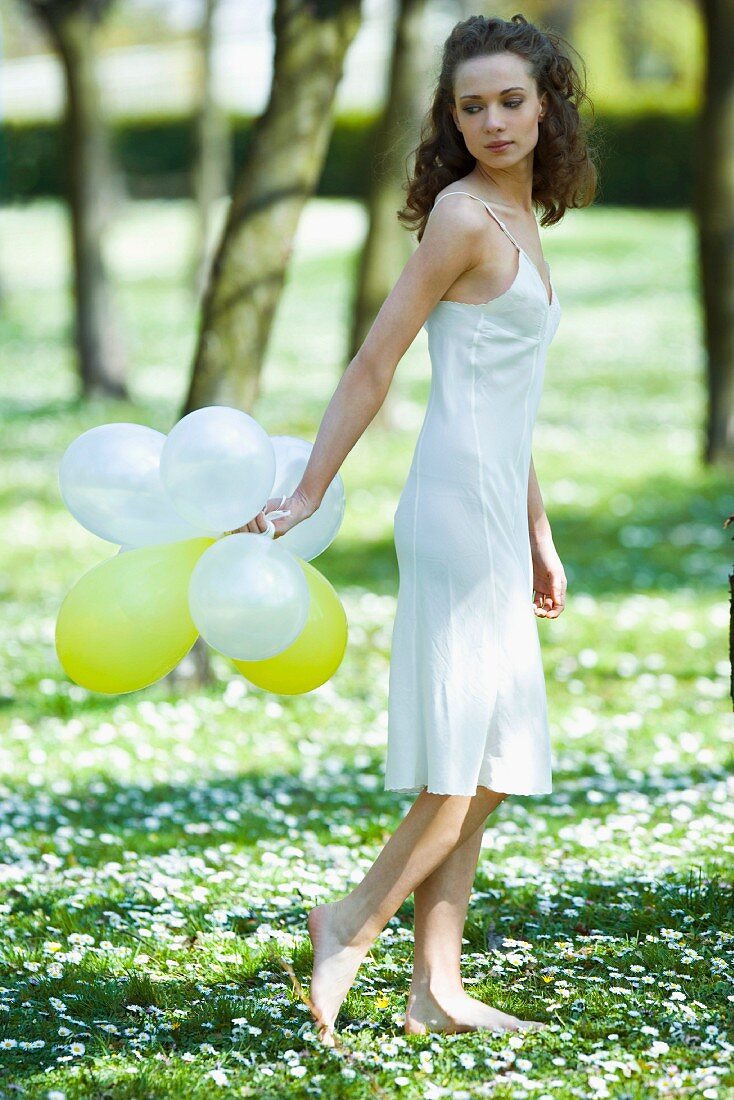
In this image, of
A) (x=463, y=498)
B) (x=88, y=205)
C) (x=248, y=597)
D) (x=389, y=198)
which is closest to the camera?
(x=248, y=597)

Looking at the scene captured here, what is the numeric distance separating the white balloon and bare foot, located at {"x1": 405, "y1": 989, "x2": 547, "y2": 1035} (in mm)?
998

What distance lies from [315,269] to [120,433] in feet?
78.9

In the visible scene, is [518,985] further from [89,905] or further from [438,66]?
[438,66]

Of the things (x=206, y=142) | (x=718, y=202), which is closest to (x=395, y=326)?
(x=718, y=202)

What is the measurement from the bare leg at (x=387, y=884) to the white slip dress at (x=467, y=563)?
68mm

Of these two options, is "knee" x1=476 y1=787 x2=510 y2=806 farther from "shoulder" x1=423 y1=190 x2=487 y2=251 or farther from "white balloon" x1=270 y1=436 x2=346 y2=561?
"shoulder" x1=423 y1=190 x2=487 y2=251

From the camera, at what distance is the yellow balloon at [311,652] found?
2973mm

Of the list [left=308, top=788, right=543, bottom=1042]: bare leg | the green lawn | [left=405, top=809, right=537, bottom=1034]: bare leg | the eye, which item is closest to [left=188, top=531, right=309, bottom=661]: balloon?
[left=308, top=788, right=543, bottom=1042]: bare leg

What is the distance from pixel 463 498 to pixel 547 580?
21.9 inches

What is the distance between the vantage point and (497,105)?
288 cm

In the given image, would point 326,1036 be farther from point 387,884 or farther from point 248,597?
point 248,597

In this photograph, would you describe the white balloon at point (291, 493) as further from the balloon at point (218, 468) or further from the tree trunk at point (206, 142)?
the tree trunk at point (206, 142)

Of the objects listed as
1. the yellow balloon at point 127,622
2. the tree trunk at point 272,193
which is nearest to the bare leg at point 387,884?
the yellow balloon at point 127,622

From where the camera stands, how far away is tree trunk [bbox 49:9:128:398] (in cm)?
1510
